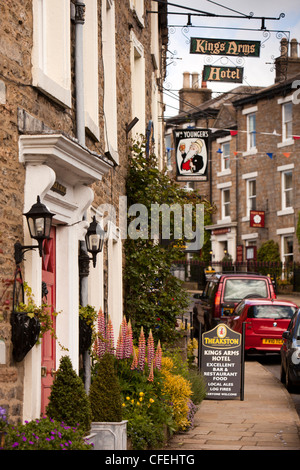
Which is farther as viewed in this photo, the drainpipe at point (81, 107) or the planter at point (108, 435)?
the drainpipe at point (81, 107)

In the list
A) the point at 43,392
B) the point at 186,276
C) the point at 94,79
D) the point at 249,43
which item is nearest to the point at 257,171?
the point at 186,276

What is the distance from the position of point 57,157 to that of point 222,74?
12.8 metres

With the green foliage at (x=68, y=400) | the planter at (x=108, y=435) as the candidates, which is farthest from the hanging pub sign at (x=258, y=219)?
the green foliage at (x=68, y=400)

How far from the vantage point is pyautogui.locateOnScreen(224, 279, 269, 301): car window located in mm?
21359

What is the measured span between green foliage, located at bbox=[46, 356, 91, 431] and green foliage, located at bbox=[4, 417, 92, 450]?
365mm

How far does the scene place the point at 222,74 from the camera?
19844 millimetres

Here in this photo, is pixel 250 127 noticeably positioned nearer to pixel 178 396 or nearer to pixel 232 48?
pixel 232 48

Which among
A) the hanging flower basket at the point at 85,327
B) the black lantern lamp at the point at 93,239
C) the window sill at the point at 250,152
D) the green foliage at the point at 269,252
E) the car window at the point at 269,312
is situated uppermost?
the window sill at the point at 250,152

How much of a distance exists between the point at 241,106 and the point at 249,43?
26998 millimetres

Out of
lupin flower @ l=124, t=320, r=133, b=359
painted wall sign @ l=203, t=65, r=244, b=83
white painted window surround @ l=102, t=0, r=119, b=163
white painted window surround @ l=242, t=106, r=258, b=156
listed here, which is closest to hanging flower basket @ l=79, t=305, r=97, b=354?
lupin flower @ l=124, t=320, r=133, b=359

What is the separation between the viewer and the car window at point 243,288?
21.4m

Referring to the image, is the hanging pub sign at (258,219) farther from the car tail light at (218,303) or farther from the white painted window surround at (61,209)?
the white painted window surround at (61,209)

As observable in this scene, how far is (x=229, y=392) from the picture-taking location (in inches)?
547

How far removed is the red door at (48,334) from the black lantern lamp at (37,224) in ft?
3.67
